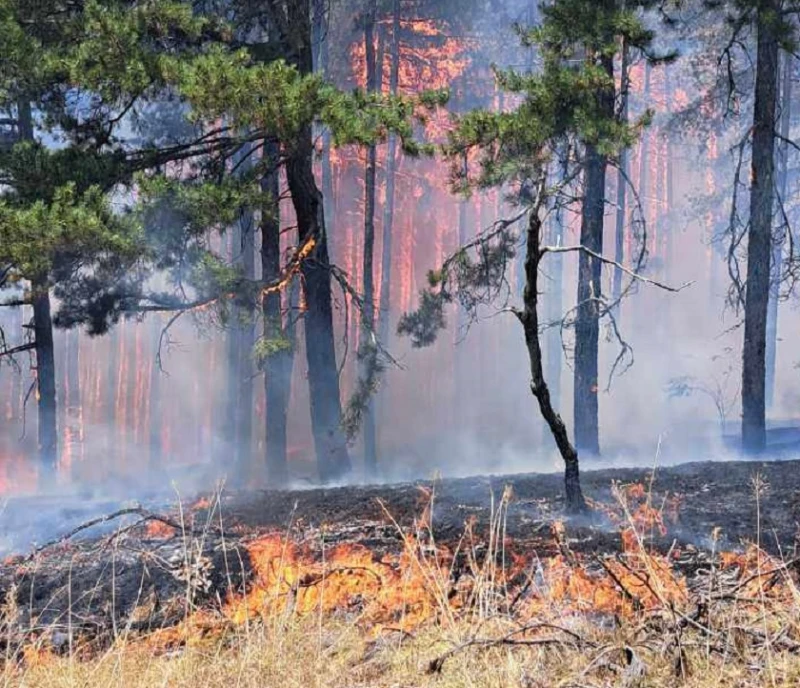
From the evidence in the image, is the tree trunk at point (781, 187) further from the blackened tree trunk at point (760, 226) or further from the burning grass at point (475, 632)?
the burning grass at point (475, 632)

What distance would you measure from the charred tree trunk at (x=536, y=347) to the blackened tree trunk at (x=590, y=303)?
644 centimetres

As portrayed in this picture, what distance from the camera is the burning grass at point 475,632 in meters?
3.46

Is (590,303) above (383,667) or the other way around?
above

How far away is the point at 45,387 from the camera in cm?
1612

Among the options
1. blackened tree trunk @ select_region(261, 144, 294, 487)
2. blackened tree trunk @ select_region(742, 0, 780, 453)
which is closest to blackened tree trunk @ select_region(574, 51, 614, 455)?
blackened tree trunk @ select_region(742, 0, 780, 453)

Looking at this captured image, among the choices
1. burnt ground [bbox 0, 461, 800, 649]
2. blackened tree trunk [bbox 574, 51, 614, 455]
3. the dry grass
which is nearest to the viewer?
the dry grass

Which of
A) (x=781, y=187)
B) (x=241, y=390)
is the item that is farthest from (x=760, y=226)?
(x=781, y=187)

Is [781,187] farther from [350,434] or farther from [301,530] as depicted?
[301,530]

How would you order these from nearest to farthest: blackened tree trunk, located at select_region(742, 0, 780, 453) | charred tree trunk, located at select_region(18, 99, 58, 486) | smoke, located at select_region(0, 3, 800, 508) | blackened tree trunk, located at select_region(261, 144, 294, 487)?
1. blackened tree trunk, located at select_region(742, 0, 780, 453)
2. blackened tree trunk, located at select_region(261, 144, 294, 487)
3. charred tree trunk, located at select_region(18, 99, 58, 486)
4. smoke, located at select_region(0, 3, 800, 508)

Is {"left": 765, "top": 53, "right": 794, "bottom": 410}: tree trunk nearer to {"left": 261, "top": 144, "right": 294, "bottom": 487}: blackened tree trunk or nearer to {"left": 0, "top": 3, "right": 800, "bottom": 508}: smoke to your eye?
{"left": 0, "top": 3, "right": 800, "bottom": 508}: smoke

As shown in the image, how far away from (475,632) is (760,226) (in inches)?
465

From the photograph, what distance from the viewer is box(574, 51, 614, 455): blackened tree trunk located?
13.5 meters

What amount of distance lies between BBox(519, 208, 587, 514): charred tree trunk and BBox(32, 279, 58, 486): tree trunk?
466 inches

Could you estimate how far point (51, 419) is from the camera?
1641 centimetres
